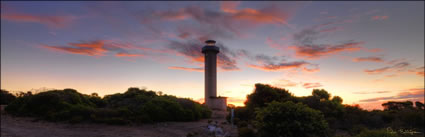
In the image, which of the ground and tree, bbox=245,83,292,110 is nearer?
the ground

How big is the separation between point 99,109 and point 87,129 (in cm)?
350

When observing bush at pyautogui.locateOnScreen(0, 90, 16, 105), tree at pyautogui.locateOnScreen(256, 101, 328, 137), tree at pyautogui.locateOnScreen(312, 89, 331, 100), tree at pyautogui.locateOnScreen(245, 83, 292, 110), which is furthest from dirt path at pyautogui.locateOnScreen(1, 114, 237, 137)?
tree at pyautogui.locateOnScreen(312, 89, 331, 100)

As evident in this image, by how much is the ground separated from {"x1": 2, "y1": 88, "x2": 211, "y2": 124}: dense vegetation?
0.80 meters

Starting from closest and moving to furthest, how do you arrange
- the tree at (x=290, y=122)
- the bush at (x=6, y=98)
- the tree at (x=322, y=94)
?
the tree at (x=290, y=122), the bush at (x=6, y=98), the tree at (x=322, y=94)

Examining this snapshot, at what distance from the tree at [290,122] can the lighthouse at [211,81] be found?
20302 mm

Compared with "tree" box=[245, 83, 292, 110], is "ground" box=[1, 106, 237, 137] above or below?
below

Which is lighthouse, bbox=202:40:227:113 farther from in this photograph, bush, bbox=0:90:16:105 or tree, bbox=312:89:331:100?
bush, bbox=0:90:16:105

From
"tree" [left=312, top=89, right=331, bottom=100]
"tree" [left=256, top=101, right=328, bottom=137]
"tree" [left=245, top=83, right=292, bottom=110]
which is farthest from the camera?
"tree" [left=312, top=89, right=331, bottom=100]

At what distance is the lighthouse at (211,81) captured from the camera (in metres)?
34.6

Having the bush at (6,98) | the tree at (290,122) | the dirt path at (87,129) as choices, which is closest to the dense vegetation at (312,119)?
the tree at (290,122)

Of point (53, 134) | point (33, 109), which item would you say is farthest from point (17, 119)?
point (53, 134)

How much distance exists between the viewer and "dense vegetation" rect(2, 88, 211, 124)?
61.3 feet

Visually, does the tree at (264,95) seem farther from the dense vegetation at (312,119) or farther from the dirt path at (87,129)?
the dirt path at (87,129)

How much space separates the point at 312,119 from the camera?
13633 mm
